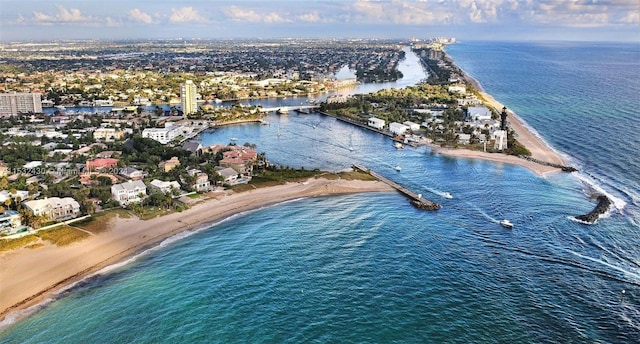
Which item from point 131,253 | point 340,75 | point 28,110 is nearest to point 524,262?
point 131,253

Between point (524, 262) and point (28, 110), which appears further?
point (28, 110)

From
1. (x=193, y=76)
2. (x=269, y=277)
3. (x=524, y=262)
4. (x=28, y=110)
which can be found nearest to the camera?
(x=269, y=277)

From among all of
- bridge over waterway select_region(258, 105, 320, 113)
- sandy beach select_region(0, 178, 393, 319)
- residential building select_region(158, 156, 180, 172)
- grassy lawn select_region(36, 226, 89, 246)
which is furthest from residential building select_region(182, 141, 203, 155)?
bridge over waterway select_region(258, 105, 320, 113)

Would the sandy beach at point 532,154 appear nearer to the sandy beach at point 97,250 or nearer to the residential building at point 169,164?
the sandy beach at point 97,250

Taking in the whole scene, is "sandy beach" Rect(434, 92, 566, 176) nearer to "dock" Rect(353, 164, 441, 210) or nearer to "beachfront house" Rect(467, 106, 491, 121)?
"beachfront house" Rect(467, 106, 491, 121)

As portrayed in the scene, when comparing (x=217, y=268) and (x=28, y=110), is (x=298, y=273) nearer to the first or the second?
(x=217, y=268)

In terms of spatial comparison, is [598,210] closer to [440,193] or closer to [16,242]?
[440,193]

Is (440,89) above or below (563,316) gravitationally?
above

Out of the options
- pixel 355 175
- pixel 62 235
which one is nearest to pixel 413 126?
pixel 355 175
